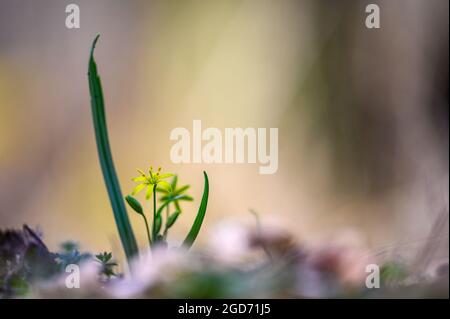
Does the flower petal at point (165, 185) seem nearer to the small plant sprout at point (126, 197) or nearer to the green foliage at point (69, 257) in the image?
the small plant sprout at point (126, 197)

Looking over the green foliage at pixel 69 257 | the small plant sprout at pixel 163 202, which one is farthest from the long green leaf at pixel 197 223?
the green foliage at pixel 69 257

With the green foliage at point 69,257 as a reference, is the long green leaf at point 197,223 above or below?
above

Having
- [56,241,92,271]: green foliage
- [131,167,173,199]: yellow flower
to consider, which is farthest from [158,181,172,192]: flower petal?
[56,241,92,271]: green foliage

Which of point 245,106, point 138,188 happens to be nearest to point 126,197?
point 138,188

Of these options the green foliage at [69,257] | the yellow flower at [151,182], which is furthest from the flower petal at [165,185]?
the green foliage at [69,257]

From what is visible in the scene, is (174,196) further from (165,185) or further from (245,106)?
(245,106)

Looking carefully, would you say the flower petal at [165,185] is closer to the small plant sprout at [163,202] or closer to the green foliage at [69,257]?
the small plant sprout at [163,202]

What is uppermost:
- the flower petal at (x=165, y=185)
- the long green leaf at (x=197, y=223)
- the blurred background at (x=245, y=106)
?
the blurred background at (x=245, y=106)

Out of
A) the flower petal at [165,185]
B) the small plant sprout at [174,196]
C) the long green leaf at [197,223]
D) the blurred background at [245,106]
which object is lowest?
the long green leaf at [197,223]
